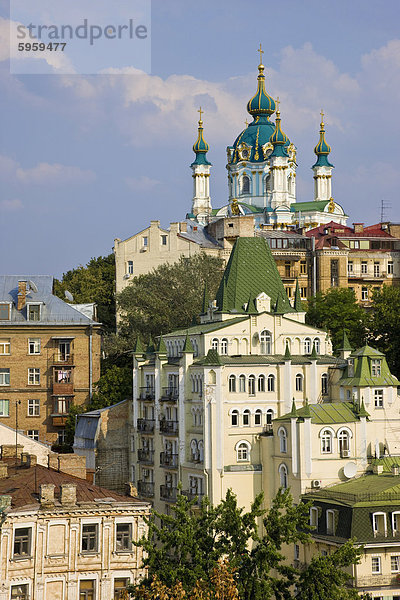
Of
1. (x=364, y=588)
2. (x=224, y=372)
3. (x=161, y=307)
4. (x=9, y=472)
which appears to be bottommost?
(x=364, y=588)

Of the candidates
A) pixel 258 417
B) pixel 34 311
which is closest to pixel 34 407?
pixel 34 311

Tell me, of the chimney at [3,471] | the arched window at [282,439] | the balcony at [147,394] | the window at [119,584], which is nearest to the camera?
the window at [119,584]

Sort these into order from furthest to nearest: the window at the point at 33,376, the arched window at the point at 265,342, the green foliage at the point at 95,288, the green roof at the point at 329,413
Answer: the green foliage at the point at 95,288
the window at the point at 33,376
the arched window at the point at 265,342
the green roof at the point at 329,413

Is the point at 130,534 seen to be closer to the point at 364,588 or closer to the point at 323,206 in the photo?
the point at 364,588

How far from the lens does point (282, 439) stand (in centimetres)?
7044

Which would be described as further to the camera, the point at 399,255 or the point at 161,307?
the point at 399,255

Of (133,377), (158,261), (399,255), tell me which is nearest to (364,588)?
(133,377)

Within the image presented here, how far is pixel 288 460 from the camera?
69.0 meters

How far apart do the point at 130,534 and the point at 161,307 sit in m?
48.5

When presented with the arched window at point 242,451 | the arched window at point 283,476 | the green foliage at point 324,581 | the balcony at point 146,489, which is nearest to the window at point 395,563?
the arched window at point 283,476

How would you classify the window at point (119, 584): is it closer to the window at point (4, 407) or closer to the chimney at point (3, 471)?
the chimney at point (3, 471)

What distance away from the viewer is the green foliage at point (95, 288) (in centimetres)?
12119

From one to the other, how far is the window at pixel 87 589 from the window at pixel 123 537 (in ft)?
6.39

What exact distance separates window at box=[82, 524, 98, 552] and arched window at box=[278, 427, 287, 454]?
62.5 feet
